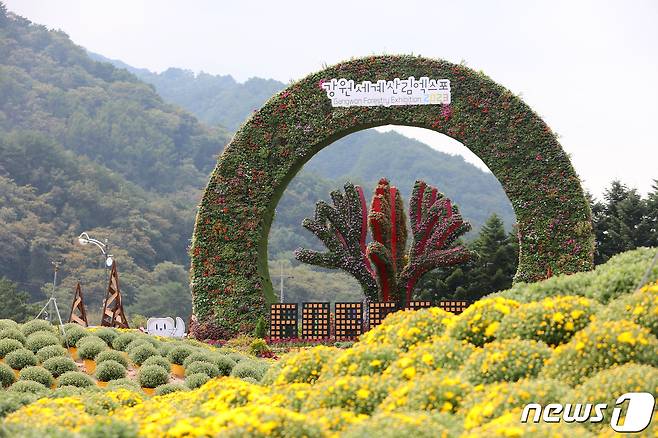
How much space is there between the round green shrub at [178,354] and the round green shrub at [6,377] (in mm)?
2367

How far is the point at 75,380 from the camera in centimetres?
1056

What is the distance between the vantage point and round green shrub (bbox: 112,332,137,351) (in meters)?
12.9

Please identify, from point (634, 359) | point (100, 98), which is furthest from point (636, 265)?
point (100, 98)

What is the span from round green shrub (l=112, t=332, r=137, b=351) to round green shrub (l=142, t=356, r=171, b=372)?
1.04 metres

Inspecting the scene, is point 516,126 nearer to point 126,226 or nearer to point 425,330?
point 425,330

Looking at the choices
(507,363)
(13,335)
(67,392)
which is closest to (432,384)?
(507,363)

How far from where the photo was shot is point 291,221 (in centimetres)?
5238

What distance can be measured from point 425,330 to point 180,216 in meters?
43.2

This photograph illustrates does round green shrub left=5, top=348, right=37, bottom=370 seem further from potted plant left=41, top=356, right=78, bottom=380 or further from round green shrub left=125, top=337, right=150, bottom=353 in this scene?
round green shrub left=125, top=337, right=150, bottom=353

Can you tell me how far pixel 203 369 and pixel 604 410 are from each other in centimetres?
734

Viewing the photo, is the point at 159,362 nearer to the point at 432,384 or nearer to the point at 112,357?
the point at 112,357

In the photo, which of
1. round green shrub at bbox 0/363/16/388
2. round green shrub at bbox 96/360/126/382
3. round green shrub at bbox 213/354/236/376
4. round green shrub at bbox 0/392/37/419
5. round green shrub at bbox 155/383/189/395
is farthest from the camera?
round green shrub at bbox 213/354/236/376

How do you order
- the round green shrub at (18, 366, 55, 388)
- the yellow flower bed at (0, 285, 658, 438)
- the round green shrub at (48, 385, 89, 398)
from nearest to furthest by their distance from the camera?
the yellow flower bed at (0, 285, 658, 438) → the round green shrub at (48, 385, 89, 398) → the round green shrub at (18, 366, 55, 388)

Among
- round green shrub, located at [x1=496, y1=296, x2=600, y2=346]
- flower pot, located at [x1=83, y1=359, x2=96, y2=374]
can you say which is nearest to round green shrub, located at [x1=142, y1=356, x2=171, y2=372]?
flower pot, located at [x1=83, y1=359, x2=96, y2=374]
